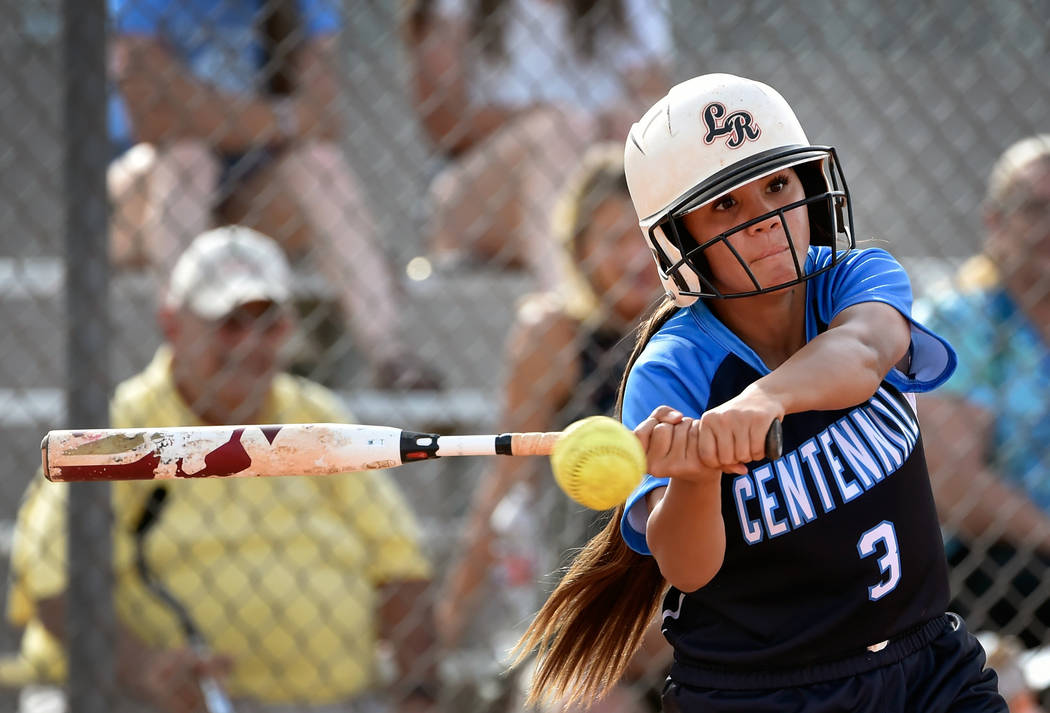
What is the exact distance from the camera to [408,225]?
4.62 metres

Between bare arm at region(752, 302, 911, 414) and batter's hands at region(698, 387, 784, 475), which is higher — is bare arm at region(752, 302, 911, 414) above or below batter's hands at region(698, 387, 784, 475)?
above

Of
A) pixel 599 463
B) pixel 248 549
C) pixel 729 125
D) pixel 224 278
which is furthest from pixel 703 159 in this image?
pixel 248 549

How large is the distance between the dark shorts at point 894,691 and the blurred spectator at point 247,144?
2179 mm

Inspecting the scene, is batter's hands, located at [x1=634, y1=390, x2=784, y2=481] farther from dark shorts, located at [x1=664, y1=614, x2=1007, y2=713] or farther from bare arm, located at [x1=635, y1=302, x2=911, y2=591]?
dark shorts, located at [x1=664, y1=614, x2=1007, y2=713]

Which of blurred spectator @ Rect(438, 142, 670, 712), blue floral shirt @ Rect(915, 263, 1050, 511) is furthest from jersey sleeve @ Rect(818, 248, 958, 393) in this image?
blue floral shirt @ Rect(915, 263, 1050, 511)

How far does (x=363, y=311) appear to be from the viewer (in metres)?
3.86

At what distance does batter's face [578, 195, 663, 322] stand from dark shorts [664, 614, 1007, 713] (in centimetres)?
162

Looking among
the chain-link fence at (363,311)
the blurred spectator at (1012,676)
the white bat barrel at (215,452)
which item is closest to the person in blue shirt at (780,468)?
the white bat barrel at (215,452)

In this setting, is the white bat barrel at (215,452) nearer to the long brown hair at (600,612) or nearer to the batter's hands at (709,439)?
the batter's hands at (709,439)

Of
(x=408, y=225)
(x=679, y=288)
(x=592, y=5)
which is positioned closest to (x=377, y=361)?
(x=408, y=225)

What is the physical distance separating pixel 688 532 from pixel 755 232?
0.43 meters

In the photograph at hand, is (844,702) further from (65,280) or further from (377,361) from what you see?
(377,361)

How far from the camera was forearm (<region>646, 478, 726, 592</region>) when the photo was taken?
5.20 ft

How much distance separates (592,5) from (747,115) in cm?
219
